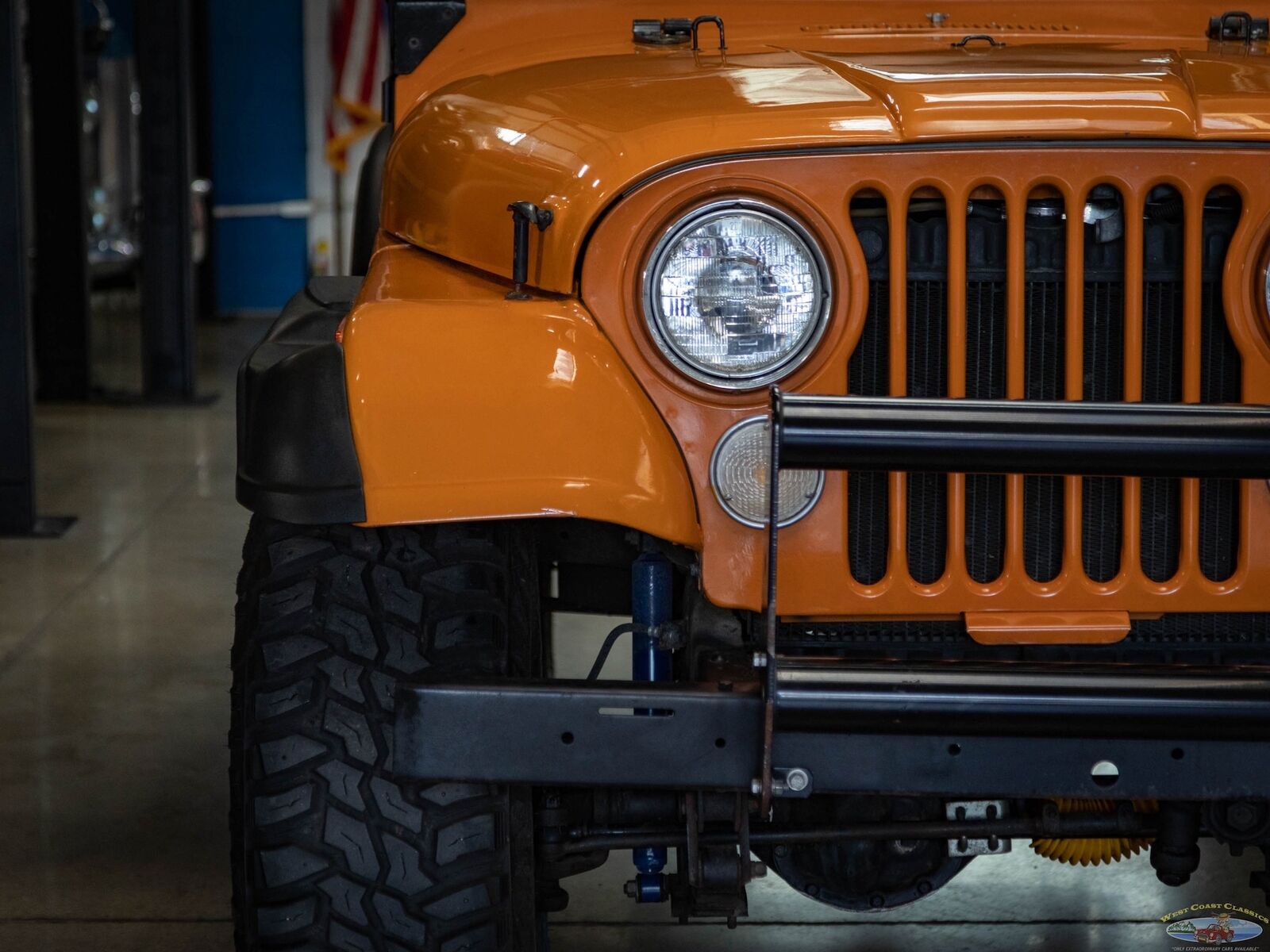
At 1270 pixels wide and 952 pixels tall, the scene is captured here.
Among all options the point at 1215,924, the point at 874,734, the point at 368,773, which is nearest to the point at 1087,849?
the point at 1215,924

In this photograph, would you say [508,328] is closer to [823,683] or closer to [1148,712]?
[823,683]

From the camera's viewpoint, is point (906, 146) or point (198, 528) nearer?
point (906, 146)

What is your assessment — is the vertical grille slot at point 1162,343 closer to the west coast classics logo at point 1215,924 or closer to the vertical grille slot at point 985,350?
the vertical grille slot at point 985,350

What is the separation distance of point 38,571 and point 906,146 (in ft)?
12.4

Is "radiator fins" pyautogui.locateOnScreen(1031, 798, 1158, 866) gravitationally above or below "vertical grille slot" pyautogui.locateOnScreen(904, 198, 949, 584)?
below

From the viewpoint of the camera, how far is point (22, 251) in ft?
17.5

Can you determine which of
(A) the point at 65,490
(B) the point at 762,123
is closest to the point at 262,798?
(B) the point at 762,123

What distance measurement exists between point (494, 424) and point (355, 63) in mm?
11836

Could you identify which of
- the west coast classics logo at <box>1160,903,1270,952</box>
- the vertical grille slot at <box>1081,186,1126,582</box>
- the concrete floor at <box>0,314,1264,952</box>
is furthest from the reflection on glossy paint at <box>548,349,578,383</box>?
the west coast classics logo at <box>1160,903,1270,952</box>

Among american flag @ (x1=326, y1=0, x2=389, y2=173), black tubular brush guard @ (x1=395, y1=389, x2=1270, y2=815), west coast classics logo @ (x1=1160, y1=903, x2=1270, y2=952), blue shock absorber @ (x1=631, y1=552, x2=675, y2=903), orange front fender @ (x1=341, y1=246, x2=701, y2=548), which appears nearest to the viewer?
black tubular brush guard @ (x1=395, y1=389, x2=1270, y2=815)

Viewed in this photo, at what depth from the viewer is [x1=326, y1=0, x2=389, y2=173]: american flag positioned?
41.9 ft

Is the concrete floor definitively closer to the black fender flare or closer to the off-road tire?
the off-road tire

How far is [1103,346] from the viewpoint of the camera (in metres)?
1.71

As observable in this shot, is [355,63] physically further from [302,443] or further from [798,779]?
[798,779]
